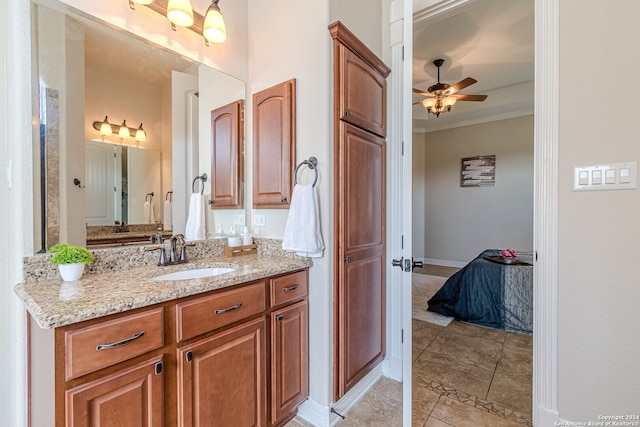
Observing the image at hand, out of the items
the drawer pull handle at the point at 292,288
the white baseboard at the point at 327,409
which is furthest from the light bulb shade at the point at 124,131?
the white baseboard at the point at 327,409

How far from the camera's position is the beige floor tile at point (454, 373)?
1.89 m

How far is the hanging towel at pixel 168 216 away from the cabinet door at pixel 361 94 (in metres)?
1.15

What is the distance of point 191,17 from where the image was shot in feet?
4.99

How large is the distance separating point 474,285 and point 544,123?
1964 mm

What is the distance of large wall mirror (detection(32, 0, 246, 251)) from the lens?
1.21 metres

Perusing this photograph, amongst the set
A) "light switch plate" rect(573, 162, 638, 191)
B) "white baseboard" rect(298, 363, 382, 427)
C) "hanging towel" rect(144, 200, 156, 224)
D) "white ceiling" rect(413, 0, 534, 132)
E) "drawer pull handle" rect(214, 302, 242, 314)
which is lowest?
"white baseboard" rect(298, 363, 382, 427)

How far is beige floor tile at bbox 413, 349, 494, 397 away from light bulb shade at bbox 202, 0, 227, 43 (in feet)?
8.65

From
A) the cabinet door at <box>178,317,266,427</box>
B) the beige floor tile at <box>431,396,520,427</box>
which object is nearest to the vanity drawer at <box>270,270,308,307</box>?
the cabinet door at <box>178,317,266,427</box>

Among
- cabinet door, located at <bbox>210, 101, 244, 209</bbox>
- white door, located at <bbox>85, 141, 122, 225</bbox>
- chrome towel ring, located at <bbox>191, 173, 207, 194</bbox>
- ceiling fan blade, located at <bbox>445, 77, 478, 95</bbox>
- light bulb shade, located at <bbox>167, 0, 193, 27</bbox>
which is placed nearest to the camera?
white door, located at <bbox>85, 141, 122, 225</bbox>

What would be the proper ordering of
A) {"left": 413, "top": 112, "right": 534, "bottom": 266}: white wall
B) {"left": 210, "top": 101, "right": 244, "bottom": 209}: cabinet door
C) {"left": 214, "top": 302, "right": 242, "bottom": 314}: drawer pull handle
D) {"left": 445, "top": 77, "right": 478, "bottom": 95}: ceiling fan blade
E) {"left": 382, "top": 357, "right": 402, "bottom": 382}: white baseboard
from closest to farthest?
{"left": 214, "top": 302, "right": 242, "bottom": 314}: drawer pull handle → {"left": 210, "top": 101, "right": 244, "bottom": 209}: cabinet door → {"left": 382, "top": 357, "right": 402, "bottom": 382}: white baseboard → {"left": 445, "top": 77, "right": 478, "bottom": 95}: ceiling fan blade → {"left": 413, "top": 112, "right": 534, "bottom": 266}: white wall

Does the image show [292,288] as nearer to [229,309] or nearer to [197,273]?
[229,309]

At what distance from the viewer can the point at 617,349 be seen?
1.28 metres

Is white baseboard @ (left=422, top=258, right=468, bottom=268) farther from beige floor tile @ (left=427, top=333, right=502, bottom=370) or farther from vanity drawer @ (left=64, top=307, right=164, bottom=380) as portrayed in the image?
vanity drawer @ (left=64, top=307, right=164, bottom=380)

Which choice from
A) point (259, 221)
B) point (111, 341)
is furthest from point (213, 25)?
point (111, 341)
